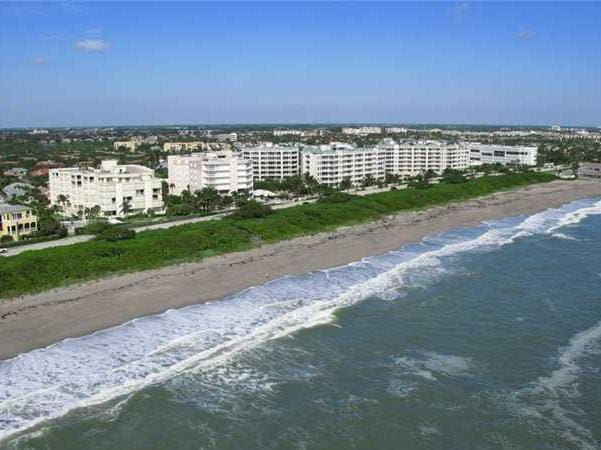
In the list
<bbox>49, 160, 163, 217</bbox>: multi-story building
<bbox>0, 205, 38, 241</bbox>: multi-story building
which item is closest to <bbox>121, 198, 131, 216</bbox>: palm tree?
<bbox>49, 160, 163, 217</bbox>: multi-story building

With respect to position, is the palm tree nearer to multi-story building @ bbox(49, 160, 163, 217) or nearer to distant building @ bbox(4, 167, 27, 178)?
multi-story building @ bbox(49, 160, 163, 217)

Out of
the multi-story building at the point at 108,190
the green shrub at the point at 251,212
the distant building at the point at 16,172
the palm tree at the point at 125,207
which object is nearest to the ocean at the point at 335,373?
the green shrub at the point at 251,212

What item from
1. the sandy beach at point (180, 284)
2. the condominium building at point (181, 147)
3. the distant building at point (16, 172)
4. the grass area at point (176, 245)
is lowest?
the sandy beach at point (180, 284)

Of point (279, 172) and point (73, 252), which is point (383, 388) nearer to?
point (73, 252)

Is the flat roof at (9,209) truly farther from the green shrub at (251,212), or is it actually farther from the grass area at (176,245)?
the green shrub at (251,212)

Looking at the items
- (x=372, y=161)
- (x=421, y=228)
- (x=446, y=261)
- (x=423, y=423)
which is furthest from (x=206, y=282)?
(x=372, y=161)

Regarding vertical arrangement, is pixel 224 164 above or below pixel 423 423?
above
